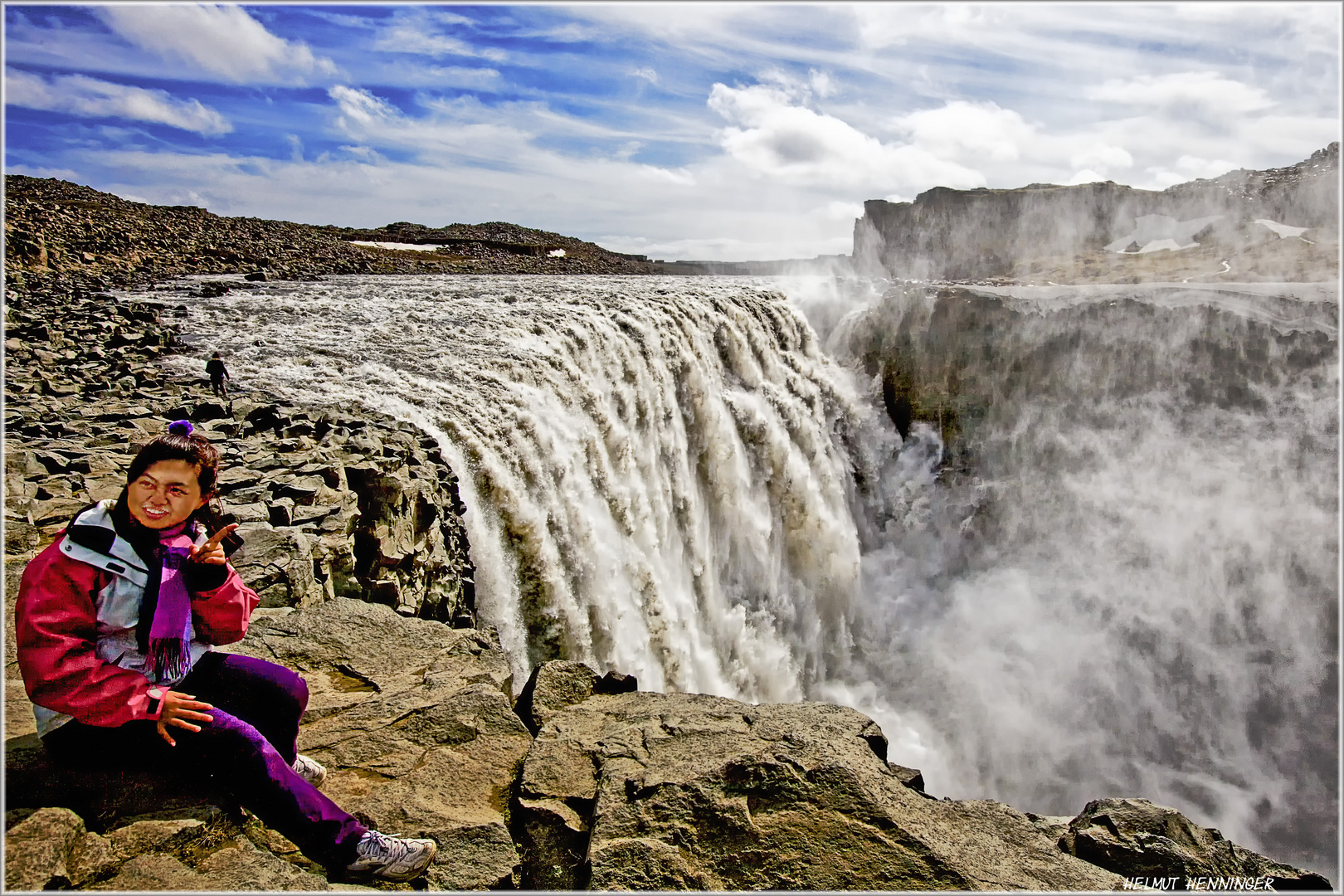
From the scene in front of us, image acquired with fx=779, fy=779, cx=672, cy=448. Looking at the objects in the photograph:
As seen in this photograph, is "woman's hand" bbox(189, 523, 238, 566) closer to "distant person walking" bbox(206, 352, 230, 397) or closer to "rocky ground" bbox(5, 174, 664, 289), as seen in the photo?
"distant person walking" bbox(206, 352, 230, 397)

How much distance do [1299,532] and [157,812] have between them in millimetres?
21192

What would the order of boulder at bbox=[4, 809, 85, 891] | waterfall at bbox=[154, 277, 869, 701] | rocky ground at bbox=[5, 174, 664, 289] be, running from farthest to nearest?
1. rocky ground at bbox=[5, 174, 664, 289]
2. waterfall at bbox=[154, 277, 869, 701]
3. boulder at bbox=[4, 809, 85, 891]

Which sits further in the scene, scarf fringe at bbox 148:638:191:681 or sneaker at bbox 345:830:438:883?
sneaker at bbox 345:830:438:883

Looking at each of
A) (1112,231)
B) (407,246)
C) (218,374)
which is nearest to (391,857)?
(218,374)

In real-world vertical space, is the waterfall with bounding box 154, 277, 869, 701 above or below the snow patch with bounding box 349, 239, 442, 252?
below

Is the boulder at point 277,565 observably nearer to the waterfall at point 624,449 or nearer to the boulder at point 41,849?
the boulder at point 41,849

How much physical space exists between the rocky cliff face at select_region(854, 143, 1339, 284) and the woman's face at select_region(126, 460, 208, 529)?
1069 inches

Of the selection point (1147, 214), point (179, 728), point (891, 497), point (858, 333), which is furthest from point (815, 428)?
point (1147, 214)

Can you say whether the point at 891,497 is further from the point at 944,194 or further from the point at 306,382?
the point at 944,194

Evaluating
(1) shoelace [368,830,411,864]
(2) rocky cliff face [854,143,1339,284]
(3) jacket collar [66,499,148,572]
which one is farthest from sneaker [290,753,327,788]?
(2) rocky cliff face [854,143,1339,284]

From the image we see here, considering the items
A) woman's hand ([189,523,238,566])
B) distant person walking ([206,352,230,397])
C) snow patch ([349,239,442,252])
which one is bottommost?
woman's hand ([189,523,238,566])

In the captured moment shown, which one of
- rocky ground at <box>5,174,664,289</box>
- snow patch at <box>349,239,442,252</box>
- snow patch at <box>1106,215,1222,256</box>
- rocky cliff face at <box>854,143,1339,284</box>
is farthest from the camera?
snow patch at <box>349,239,442,252</box>

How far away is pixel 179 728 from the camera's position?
8.89ft

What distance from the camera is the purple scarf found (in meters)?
2.62
